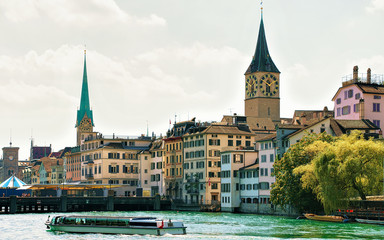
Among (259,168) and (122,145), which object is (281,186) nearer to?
(259,168)

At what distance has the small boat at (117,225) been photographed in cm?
8425

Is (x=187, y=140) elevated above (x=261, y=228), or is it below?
above

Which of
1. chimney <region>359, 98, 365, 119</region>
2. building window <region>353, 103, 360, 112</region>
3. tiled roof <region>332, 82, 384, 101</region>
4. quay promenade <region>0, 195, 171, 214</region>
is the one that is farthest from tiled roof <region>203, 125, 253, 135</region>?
chimney <region>359, 98, 365, 119</region>

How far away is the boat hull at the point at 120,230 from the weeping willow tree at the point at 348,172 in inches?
937

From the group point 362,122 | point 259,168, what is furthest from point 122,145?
point 362,122

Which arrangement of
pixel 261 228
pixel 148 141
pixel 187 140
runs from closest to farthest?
pixel 261 228, pixel 187 140, pixel 148 141

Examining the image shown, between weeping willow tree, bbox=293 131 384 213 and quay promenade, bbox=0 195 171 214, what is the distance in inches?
2520

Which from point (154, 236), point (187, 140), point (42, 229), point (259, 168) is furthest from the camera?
point (187, 140)

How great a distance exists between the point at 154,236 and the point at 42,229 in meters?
20.3

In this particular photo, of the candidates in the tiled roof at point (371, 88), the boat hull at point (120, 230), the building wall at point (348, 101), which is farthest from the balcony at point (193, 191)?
the boat hull at point (120, 230)

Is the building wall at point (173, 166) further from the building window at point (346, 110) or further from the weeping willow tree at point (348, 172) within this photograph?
the weeping willow tree at point (348, 172)

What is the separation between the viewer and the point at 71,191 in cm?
18575

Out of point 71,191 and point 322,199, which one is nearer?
point 322,199

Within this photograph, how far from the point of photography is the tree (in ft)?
358
